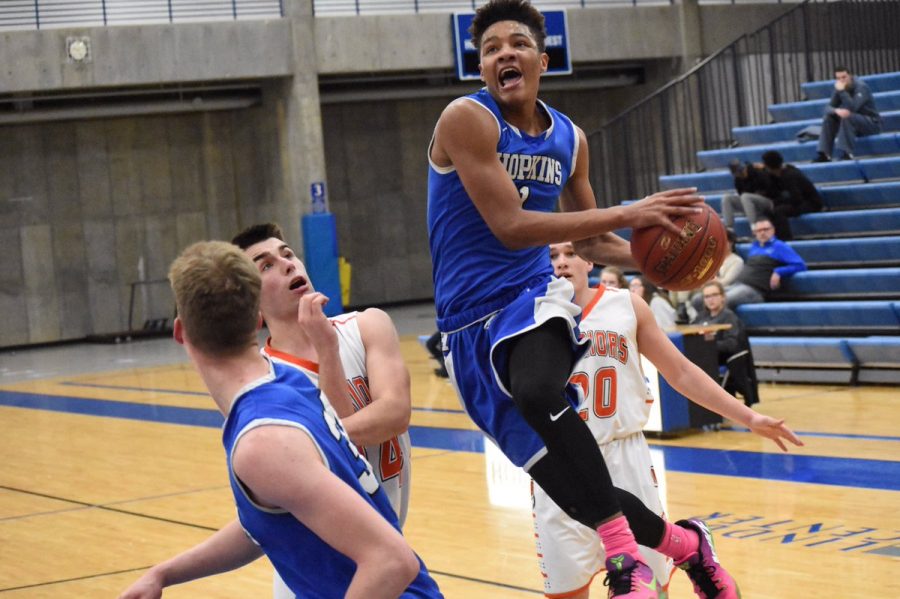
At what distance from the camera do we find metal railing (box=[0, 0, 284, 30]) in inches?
730

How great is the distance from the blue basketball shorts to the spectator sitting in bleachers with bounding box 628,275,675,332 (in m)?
6.35

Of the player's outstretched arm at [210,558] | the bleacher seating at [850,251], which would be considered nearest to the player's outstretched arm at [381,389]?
the player's outstretched arm at [210,558]

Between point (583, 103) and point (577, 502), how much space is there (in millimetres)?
20621

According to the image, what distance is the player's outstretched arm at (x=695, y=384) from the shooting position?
12.8 feet

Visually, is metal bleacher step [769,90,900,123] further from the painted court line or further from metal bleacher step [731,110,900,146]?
the painted court line

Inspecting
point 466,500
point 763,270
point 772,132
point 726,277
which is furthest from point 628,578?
point 772,132

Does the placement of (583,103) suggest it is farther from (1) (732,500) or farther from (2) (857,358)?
(1) (732,500)

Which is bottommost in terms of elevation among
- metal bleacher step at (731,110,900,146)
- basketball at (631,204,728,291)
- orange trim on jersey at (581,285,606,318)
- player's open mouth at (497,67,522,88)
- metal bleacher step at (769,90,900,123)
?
orange trim on jersey at (581,285,606,318)

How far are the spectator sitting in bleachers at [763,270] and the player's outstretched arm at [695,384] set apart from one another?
751 cm

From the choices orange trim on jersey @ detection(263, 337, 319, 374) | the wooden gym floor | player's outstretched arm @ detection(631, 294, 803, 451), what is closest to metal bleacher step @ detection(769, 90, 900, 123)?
the wooden gym floor

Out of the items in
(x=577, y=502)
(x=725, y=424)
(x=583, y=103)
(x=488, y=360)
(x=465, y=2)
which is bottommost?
(x=725, y=424)

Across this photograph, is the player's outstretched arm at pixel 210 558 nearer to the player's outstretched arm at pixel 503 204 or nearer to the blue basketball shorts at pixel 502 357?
the blue basketball shorts at pixel 502 357

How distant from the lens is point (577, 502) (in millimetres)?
3244

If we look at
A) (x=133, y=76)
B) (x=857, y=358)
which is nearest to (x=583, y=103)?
(x=133, y=76)
